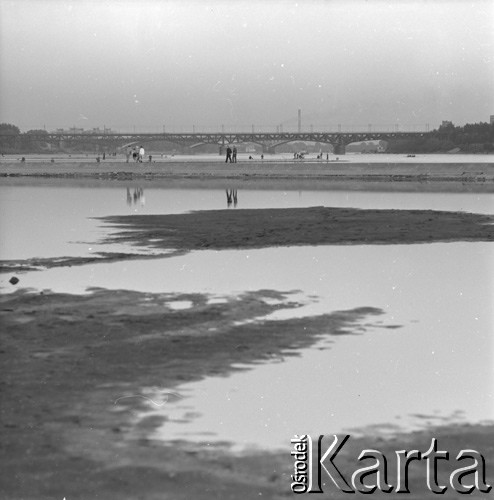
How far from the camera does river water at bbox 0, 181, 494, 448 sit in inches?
280

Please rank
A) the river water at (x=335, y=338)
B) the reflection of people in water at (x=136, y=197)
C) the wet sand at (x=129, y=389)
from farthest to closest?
the reflection of people in water at (x=136, y=197), the river water at (x=335, y=338), the wet sand at (x=129, y=389)

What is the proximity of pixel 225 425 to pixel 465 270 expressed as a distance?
9150mm

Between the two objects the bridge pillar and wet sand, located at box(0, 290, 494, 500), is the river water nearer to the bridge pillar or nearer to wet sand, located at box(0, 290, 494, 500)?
wet sand, located at box(0, 290, 494, 500)

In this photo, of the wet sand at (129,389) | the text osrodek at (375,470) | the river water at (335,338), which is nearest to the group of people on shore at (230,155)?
the river water at (335,338)

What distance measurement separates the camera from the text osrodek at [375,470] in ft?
18.5

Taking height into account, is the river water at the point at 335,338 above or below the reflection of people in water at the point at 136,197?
below

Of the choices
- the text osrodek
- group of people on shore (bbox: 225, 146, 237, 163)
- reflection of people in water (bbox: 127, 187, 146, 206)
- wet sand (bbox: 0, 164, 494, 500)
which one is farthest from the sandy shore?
the text osrodek

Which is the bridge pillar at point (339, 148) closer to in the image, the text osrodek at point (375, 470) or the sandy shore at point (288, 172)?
the sandy shore at point (288, 172)

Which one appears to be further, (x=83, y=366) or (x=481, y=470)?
(x=83, y=366)

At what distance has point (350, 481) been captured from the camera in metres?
5.73

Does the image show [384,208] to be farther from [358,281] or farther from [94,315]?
[94,315]

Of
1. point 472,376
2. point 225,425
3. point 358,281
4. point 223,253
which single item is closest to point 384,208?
point 223,253

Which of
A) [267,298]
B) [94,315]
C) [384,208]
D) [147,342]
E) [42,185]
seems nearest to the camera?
[147,342]

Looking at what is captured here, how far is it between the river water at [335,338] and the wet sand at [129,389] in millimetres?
300
